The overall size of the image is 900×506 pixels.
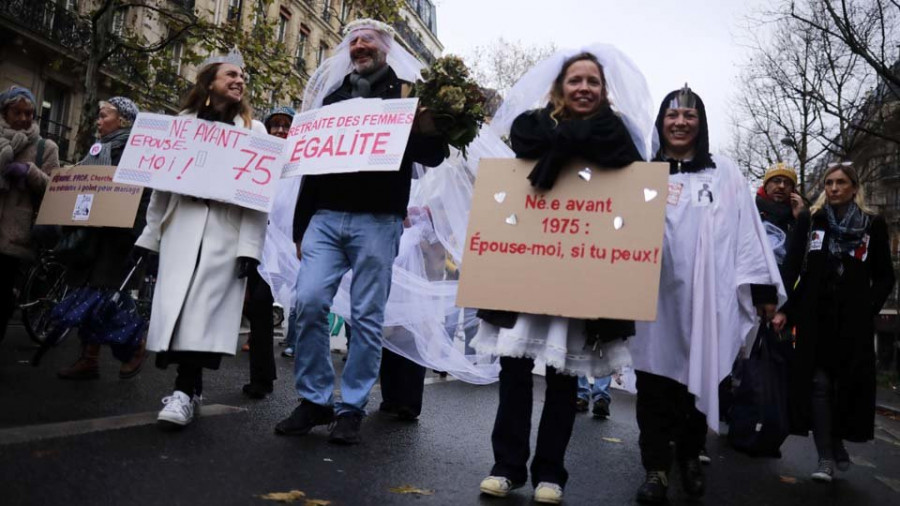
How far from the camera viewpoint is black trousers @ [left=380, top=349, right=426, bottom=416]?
561 centimetres

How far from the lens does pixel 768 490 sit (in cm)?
461

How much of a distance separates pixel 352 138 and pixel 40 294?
17.4 feet

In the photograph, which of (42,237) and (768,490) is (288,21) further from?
(768,490)

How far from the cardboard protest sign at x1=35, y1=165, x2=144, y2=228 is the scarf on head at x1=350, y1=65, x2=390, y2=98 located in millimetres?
1971

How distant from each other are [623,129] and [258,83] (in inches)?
486


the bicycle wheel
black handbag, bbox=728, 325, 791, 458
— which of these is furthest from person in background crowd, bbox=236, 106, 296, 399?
black handbag, bbox=728, 325, 791, 458

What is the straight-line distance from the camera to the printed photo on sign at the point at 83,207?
5.98 m

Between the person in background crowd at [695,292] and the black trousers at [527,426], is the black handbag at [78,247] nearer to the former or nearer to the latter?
the black trousers at [527,426]

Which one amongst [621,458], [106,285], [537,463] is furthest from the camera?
[106,285]

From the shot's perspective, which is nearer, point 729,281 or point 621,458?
point 729,281

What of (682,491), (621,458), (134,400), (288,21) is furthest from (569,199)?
(288,21)

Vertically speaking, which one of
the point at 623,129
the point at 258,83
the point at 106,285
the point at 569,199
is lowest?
the point at 106,285

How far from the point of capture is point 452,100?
4.29 metres

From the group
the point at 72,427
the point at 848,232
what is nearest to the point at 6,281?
the point at 72,427
